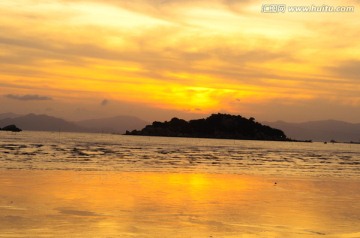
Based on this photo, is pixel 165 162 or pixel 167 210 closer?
pixel 167 210

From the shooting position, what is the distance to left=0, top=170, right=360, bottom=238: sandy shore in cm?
1602

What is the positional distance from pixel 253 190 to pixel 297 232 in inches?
544

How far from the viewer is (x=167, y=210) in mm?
20391

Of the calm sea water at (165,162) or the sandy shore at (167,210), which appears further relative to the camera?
the calm sea water at (165,162)

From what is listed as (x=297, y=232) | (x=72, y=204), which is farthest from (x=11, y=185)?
(x=297, y=232)

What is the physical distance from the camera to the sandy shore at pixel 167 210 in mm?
16016

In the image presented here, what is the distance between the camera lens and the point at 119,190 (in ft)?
89.1

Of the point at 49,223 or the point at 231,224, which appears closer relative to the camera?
the point at 49,223

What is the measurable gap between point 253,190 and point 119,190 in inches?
327

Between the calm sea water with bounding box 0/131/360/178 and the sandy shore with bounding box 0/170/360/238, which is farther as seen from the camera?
the calm sea water with bounding box 0/131/360/178

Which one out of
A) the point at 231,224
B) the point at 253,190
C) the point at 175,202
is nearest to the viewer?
the point at 231,224

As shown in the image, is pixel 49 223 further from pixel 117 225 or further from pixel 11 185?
pixel 11 185

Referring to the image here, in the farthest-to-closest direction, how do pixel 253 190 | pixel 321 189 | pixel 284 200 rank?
pixel 321 189, pixel 253 190, pixel 284 200

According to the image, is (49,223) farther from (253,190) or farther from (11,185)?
(253,190)
